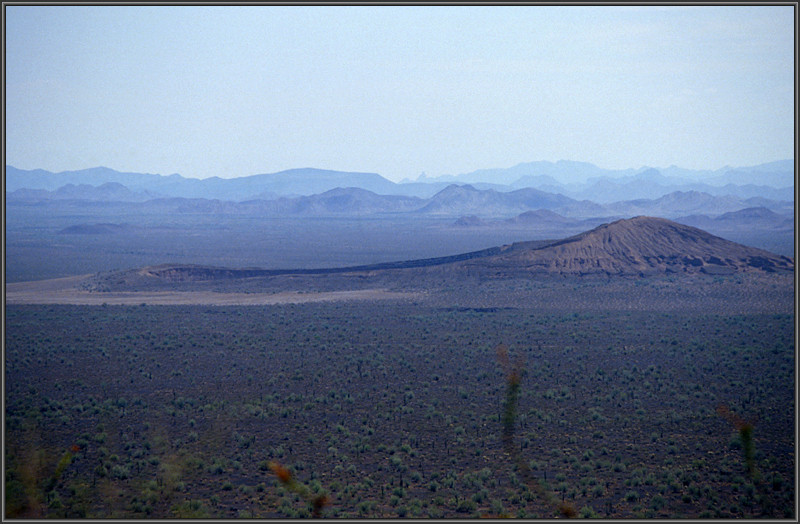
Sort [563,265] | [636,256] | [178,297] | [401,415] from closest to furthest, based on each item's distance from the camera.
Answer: [401,415]
[178,297]
[563,265]
[636,256]

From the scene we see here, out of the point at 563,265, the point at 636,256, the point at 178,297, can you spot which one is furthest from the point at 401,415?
the point at 636,256

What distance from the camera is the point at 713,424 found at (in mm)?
21016

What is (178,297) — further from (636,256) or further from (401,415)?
(636,256)

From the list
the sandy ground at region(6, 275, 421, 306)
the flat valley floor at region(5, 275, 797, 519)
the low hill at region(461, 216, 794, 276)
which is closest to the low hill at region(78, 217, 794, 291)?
the low hill at region(461, 216, 794, 276)

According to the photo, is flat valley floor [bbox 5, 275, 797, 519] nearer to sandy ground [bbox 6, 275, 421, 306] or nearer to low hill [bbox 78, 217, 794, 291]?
sandy ground [bbox 6, 275, 421, 306]

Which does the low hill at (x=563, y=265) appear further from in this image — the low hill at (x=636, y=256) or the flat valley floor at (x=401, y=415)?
the flat valley floor at (x=401, y=415)

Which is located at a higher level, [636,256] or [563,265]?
[636,256]

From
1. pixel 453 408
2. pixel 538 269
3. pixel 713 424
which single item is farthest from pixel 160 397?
pixel 538 269

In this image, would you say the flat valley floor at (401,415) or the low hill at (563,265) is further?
the low hill at (563,265)

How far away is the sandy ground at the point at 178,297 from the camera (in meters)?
51.2

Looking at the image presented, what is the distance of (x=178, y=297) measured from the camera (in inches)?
2132

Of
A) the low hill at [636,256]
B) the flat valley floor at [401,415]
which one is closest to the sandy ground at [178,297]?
the flat valley floor at [401,415]

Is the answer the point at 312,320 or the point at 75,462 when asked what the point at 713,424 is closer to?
the point at 75,462

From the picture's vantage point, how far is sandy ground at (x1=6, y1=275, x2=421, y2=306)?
2018 inches
